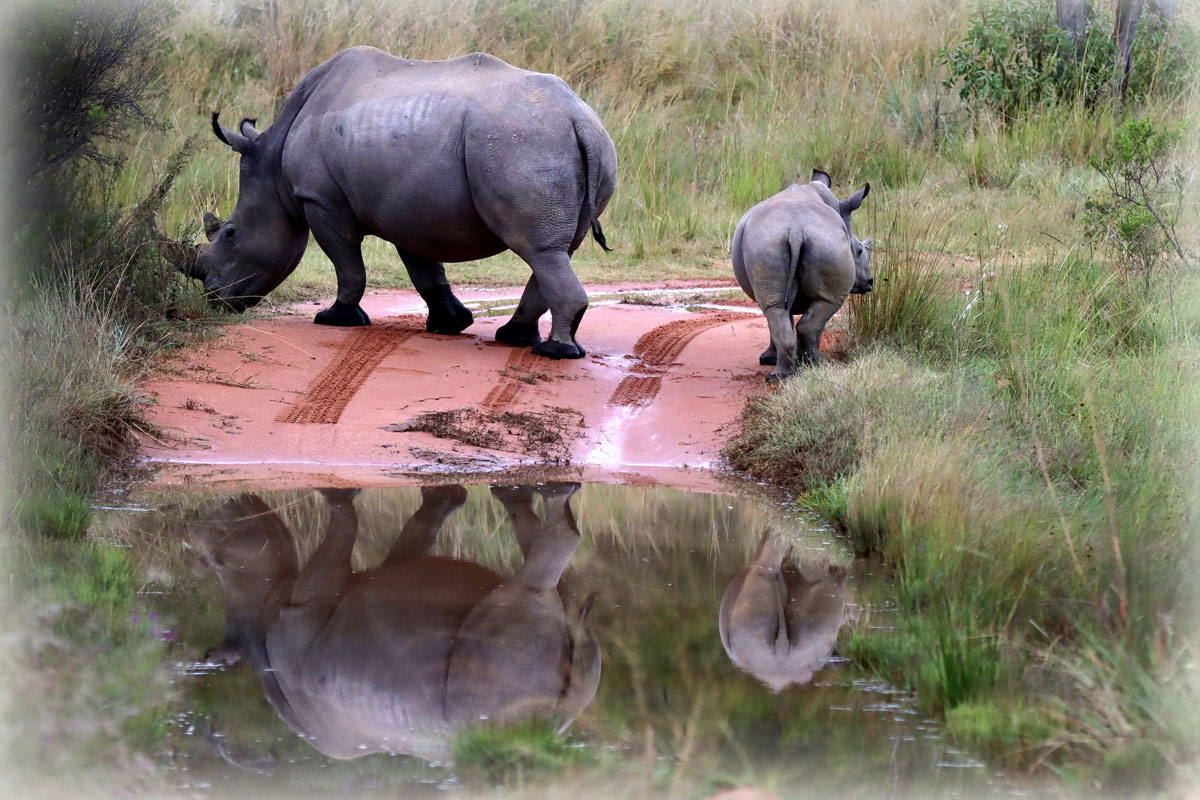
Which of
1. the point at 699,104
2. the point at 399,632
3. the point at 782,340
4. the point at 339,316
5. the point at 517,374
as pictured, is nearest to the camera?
the point at 399,632

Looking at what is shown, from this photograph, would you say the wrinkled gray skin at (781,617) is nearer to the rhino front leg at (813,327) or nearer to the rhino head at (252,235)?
the rhino front leg at (813,327)

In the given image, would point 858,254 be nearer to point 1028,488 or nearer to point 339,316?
point 1028,488

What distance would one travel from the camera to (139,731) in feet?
13.5

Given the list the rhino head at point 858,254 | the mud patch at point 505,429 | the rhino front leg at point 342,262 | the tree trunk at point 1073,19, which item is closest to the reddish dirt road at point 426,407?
the mud patch at point 505,429

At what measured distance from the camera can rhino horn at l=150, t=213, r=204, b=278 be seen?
9555mm

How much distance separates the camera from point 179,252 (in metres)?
9.81

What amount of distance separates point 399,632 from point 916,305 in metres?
5.06

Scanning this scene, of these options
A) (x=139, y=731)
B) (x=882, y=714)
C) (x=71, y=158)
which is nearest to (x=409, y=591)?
(x=139, y=731)

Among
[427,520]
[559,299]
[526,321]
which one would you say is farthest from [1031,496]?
[526,321]

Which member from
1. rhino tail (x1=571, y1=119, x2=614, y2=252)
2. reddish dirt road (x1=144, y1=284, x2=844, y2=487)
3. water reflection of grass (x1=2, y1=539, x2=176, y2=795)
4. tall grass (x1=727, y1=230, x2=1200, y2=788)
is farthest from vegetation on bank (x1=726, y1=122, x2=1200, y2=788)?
water reflection of grass (x1=2, y1=539, x2=176, y2=795)

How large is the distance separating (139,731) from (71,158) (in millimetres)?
5576

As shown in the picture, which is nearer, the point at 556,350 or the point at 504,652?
the point at 504,652

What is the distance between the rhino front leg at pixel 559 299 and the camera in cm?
909

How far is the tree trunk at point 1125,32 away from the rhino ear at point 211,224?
11.4m
